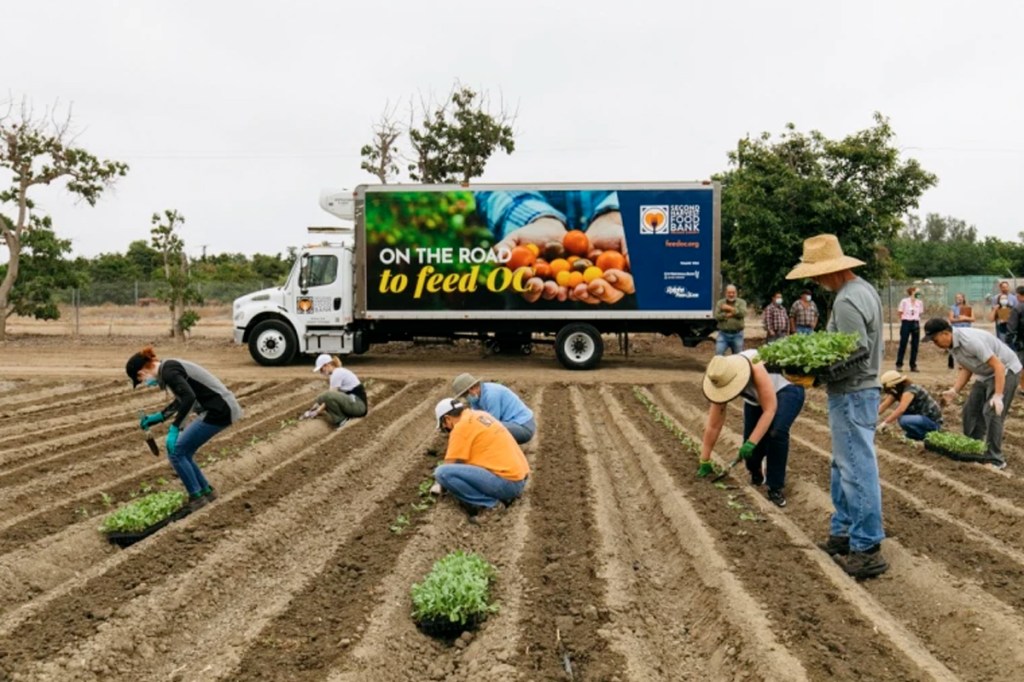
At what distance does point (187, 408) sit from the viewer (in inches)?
260

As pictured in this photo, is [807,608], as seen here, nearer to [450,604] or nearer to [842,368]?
[842,368]

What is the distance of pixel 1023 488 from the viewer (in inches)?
289

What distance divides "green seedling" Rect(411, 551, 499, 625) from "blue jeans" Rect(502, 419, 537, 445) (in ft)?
10.3

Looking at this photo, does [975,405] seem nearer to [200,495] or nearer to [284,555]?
[284,555]

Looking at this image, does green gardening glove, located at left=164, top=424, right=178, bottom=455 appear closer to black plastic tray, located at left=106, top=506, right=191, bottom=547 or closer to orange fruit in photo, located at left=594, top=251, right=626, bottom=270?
black plastic tray, located at left=106, top=506, right=191, bottom=547

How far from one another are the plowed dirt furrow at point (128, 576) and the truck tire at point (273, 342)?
962 centimetres

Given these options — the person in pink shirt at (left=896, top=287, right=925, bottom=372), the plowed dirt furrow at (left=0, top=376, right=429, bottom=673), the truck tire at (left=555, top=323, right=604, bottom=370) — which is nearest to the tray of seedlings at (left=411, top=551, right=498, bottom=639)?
the plowed dirt furrow at (left=0, top=376, right=429, bottom=673)

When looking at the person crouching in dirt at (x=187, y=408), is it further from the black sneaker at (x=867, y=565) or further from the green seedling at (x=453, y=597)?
the black sneaker at (x=867, y=565)

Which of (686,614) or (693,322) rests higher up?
(693,322)

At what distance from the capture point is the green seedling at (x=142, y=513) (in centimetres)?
627

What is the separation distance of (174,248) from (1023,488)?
2196cm

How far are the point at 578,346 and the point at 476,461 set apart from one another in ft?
34.5

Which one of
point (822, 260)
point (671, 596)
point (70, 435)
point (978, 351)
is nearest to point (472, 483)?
point (671, 596)

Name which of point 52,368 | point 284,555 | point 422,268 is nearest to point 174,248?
point 52,368
